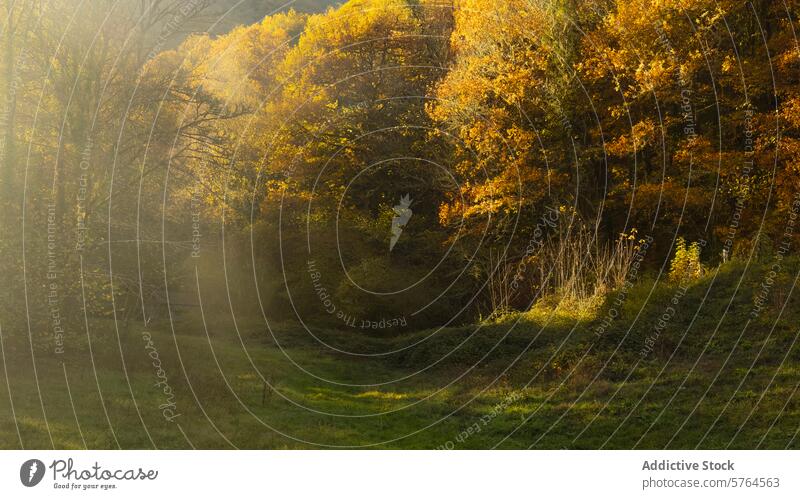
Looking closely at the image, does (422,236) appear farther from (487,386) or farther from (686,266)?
(487,386)

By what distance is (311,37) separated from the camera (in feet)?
165

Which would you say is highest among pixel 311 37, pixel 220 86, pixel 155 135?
pixel 311 37

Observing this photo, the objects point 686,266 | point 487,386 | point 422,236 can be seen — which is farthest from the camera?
point 422,236

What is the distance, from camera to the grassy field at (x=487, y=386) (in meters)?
14.3

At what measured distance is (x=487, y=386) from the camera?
64.2 ft

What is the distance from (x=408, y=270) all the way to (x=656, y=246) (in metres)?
10.5

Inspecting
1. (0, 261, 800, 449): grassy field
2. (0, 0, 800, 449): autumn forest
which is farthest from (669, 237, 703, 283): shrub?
(0, 261, 800, 449): grassy field

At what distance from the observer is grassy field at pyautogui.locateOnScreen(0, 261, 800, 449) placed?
14305mm

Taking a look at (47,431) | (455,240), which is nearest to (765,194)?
(455,240)

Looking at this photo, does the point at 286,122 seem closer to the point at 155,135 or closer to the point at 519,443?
the point at 155,135
